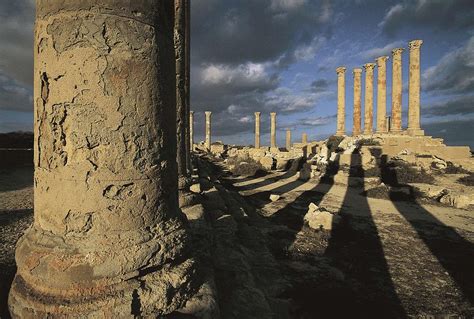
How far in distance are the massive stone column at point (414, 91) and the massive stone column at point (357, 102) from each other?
564 centimetres

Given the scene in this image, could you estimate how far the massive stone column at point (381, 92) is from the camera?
28727mm

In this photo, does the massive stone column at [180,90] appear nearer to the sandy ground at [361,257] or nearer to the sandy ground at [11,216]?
the sandy ground at [361,257]

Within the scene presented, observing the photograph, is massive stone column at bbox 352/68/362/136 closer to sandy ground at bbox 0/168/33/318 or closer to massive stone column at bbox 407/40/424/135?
massive stone column at bbox 407/40/424/135

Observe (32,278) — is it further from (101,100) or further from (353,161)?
(353,161)

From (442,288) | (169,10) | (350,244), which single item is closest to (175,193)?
(169,10)

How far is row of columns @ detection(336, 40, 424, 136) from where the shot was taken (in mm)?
25750

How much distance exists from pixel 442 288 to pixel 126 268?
A: 4.79 metres

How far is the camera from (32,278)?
85.6 inches

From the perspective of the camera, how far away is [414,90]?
26141 mm

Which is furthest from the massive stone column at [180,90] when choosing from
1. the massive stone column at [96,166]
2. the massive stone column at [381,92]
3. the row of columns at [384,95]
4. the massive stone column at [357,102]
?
the massive stone column at [357,102]

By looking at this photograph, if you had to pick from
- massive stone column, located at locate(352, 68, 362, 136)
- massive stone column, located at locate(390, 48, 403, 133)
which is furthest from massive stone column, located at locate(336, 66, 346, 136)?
massive stone column, located at locate(390, 48, 403, 133)

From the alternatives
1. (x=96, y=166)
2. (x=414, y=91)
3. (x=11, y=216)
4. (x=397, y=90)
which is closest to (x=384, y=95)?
(x=397, y=90)

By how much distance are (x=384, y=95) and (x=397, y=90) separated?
180cm

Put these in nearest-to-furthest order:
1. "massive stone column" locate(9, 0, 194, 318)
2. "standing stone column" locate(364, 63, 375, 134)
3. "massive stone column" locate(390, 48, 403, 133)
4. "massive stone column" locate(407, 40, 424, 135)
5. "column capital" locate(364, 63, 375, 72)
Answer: "massive stone column" locate(9, 0, 194, 318), "massive stone column" locate(407, 40, 424, 135), "massive stone column" locate(390, 48, 403, 133), "column capital" locate(364, 63, 375, 72), "standing stone column" locate(364, 63, 375, 134)
